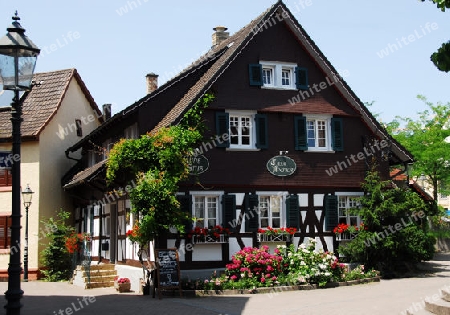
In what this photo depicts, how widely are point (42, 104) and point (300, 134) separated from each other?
12255 millimetres

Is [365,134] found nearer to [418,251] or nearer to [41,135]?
[418,251]

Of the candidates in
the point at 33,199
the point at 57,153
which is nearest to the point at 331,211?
the point at 33,199

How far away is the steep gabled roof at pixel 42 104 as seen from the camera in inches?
1013

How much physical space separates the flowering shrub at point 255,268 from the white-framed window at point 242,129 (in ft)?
12.8

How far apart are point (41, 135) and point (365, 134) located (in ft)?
43.3

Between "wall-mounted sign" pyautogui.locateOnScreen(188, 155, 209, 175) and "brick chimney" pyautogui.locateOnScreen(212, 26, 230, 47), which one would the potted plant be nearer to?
"wall-mounted sign" pyautogui.locateOnScreen(188, 155, 209, 175)

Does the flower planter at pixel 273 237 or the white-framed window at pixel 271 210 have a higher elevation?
the white-framed window at pixel 271 210

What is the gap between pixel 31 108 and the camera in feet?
89.2

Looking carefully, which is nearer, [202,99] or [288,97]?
[202,99]

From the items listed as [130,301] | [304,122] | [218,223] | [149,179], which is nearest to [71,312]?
[130,301]

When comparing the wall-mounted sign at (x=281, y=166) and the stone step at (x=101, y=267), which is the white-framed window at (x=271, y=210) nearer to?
the wall-mounted sign at (x=281, y=166)

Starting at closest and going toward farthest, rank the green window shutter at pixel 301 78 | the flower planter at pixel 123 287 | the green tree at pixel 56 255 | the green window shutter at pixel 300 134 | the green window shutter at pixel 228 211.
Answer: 1. the flower planter at pixel 123 287
2. the green window shutter at pixel 228 211
3. the green window shutter at pixel 300 134
4. the green window shutter at pixel 301 78
5. the green tree at pixel 56 255

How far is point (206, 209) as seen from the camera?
1975cm

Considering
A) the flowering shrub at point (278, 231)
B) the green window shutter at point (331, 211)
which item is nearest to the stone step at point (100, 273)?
the flowering shrub at point (278, 231)
